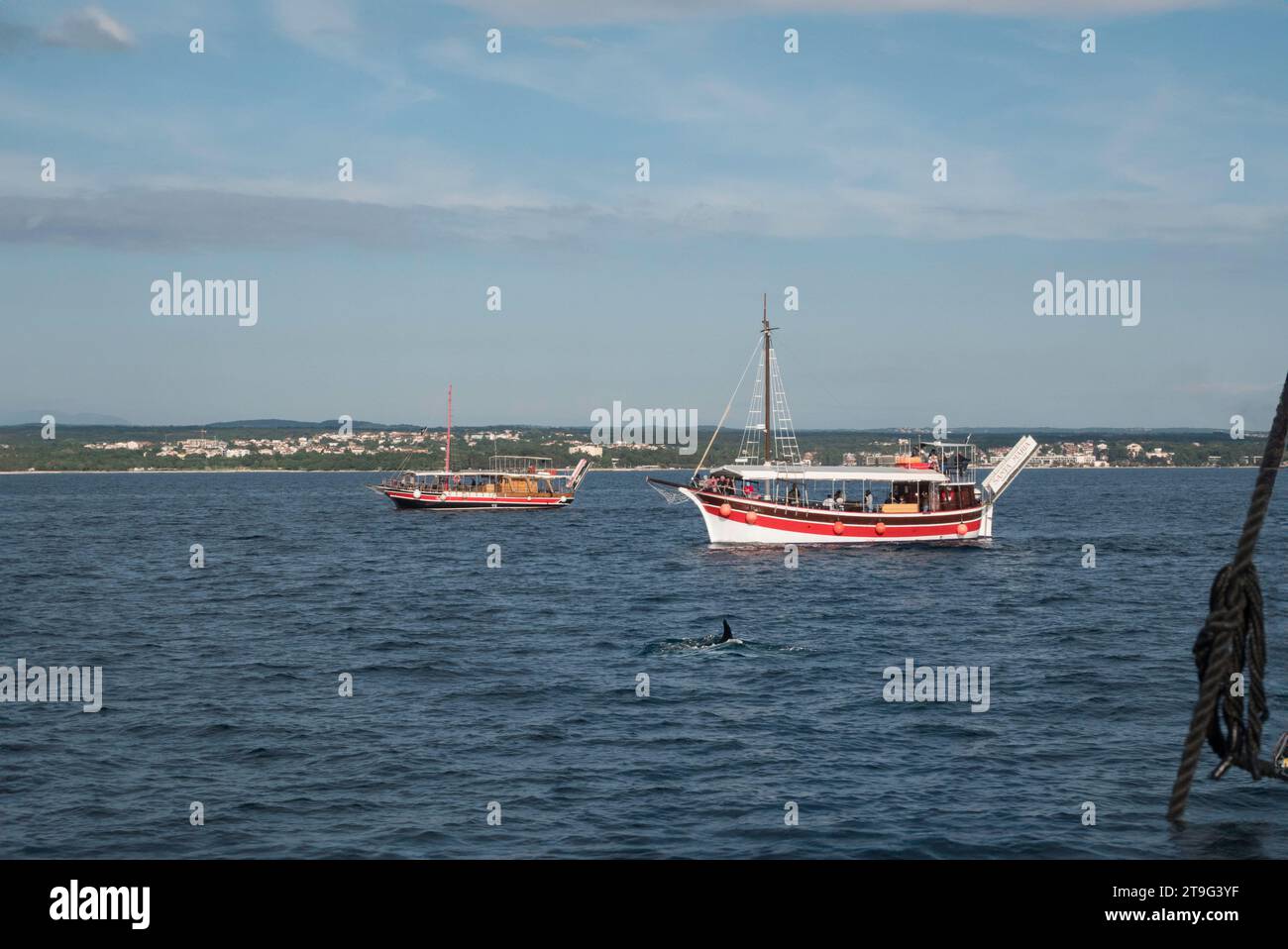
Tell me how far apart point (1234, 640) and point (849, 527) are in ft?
292

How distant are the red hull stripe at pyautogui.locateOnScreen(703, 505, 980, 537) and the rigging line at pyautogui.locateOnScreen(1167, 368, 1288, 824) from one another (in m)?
85.3

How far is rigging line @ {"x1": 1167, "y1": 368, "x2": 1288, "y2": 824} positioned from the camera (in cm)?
707

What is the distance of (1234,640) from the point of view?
7477mm

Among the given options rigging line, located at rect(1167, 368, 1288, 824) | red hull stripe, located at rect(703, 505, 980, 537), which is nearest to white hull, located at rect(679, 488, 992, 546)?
red hull stripe, located at rect(703, 505, 980, 537)

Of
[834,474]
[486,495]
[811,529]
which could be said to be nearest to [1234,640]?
[811,529]

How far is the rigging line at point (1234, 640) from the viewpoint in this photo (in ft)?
23.2

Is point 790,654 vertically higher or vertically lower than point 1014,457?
lower

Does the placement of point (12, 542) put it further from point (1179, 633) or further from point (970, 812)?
point (970, 812)

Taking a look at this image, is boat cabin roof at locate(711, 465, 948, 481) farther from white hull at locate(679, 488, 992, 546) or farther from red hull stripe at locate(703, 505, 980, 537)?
red hull stripe at locate(703, 505, 980, 537)

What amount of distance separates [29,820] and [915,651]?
32450 millimetres

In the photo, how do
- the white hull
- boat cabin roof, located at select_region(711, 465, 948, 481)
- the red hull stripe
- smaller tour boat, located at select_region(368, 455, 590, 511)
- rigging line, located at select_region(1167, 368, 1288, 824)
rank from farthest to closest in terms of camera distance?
smaller tour boat, located at select_region(368, 455, 590, 511), the white hull, the red hull stripe, boat cabin roof, located at select_region(711, 465, 948, 481), rigging line, located at select_region(1167, 368, 1288, 824)
